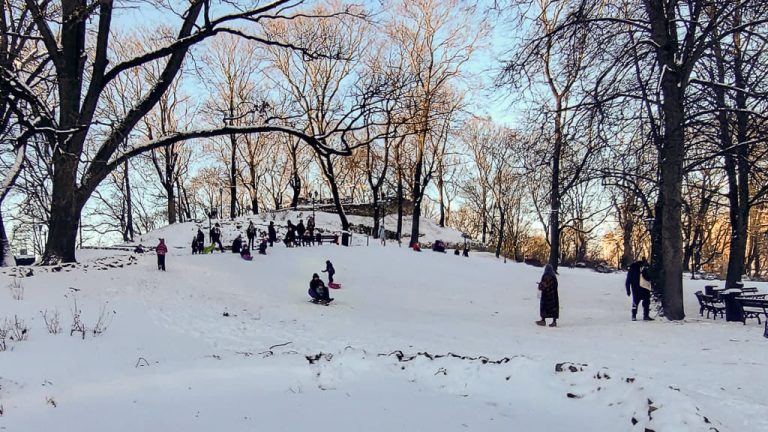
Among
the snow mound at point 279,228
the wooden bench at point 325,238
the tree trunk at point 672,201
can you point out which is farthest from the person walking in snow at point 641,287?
the wooden bench at point 325,238

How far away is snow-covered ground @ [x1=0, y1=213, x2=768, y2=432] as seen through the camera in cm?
445

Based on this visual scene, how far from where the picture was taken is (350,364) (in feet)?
19.4

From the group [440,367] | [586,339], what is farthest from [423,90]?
[440,367]

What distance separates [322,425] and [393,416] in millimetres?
648

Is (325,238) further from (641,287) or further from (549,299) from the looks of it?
(641,287)

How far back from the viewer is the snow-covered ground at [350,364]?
14.6 ft

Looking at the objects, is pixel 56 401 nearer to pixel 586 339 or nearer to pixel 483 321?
pixel 586 339

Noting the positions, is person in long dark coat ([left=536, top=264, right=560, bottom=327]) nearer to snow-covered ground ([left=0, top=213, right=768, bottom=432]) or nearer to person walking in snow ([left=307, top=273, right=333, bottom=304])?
snow-covered ground ([left=0, top=213, right=768, bottom=432])

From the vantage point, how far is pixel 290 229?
89.1 feet

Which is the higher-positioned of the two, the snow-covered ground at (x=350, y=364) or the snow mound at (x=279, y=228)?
the snow mound at (x=279, y=228)

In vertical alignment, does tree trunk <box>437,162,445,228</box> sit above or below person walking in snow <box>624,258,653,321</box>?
above

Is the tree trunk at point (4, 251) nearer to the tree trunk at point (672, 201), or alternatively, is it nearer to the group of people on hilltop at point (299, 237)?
the group of people on hilltop at point (299, 237)

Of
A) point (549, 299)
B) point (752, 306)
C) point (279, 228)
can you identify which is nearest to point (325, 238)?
point (279, 228)

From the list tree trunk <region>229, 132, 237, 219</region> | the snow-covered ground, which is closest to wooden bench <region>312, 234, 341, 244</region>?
tree trunk <region>229, 132, 237, 219</region>
